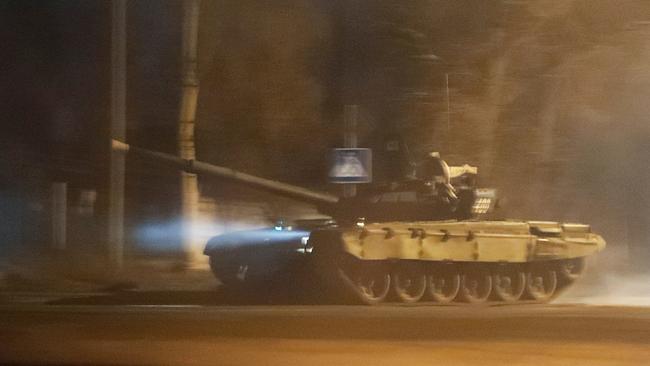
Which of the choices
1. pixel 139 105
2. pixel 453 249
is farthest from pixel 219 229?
pixel 453 249

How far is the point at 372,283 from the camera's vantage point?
1753 centimetres

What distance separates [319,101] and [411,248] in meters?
8.29

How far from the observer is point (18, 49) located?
27.7 metres

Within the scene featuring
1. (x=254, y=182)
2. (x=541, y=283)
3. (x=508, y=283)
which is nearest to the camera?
(x=508, y=283)

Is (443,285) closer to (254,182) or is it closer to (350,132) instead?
(254,182)

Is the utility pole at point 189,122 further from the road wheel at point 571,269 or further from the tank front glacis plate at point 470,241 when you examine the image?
the road wheel at point 571,269

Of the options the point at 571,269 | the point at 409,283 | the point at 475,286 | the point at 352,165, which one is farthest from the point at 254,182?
the point at 571,269

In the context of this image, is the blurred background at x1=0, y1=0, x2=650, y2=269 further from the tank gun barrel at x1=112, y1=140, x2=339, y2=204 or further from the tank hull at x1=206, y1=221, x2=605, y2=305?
the tank gun barrel at x1=112, y1=140, x2=339, y2=204

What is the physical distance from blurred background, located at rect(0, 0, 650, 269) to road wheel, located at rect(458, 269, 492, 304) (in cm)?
316

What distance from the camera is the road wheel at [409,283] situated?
17609 mm

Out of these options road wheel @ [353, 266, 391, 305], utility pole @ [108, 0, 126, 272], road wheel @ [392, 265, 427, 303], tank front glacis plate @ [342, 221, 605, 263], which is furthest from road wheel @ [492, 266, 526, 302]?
utility pole @ [108, 0, 126, 272]

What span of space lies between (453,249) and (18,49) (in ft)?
44.5

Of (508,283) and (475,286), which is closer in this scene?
(475,286)

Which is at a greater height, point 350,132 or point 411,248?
point 350,132
